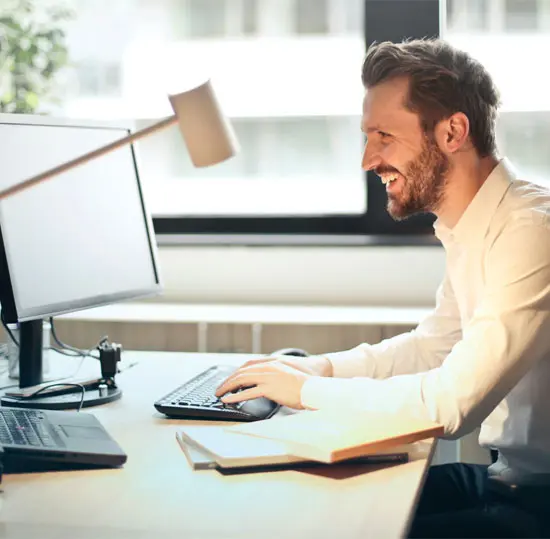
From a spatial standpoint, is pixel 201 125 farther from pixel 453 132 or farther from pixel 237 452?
pixel 453 132

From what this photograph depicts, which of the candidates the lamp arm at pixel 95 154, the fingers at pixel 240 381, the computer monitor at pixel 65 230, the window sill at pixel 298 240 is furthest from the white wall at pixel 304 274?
the lamp arm at pixel 95 154

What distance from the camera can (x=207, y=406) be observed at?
61.0 inches

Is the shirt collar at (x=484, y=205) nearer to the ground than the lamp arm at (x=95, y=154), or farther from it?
nearer to the ground

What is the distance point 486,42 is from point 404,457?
6.40 feet

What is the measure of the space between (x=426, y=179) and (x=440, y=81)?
0.19 meters

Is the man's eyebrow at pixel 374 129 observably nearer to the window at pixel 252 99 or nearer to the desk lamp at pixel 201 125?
the desk lamp at pixel 201 125

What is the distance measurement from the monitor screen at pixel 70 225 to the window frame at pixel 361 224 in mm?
1128

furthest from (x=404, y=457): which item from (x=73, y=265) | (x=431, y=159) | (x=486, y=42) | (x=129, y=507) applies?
(x=486, y=42)

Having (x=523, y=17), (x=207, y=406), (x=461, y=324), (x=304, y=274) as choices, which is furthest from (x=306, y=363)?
(x=523, y=17)

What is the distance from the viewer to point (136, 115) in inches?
125

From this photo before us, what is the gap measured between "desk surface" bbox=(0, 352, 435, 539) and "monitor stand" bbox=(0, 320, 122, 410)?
28 centimetres

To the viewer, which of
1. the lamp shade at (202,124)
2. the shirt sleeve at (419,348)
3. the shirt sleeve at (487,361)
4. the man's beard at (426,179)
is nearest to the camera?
the lamp shade at (202,124)

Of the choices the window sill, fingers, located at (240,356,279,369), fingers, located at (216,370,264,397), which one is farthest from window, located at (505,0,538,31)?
fingers, located at (216,370,264,397)

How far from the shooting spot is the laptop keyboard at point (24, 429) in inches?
50.3
